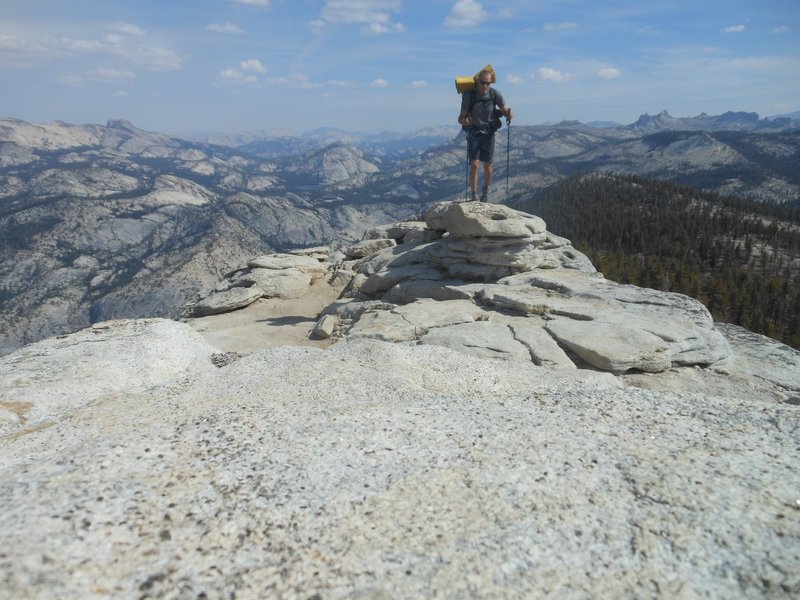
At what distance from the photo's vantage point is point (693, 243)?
129m

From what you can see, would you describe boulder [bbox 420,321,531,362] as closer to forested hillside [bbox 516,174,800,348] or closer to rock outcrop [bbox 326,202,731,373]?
rock outcrop [bbox 326,202,731,373]

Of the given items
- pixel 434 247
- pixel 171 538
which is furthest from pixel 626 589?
pixel 434 247

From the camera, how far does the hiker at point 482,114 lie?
25656 mm

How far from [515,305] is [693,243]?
13390 centimetres

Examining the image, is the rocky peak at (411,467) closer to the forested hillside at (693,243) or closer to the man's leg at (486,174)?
the man's leg at (486,174)

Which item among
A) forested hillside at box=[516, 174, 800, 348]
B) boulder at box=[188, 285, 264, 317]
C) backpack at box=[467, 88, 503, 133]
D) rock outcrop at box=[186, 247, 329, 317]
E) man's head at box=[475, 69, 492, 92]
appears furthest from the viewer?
forested hillside at box=[516, 174, 800, 348]

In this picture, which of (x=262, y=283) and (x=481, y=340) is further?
(x=262, y=283)

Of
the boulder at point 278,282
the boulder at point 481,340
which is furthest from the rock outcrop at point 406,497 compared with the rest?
the boulder at point 278,282

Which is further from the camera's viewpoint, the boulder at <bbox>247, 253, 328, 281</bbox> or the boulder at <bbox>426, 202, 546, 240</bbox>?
the boulder at <bbox>247, 253, 328, 281</bbox>

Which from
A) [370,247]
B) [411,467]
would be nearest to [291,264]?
[370,247]

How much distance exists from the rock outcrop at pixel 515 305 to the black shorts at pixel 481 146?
275 cm

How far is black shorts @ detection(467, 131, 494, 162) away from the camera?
26.2 meters

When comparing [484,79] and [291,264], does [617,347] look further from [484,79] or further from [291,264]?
[291,264]

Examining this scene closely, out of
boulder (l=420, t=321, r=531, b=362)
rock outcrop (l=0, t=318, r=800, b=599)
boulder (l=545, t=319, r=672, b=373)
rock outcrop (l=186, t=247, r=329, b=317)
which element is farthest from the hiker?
rock outcrop (l=186, t=247, r=329, b=317)
